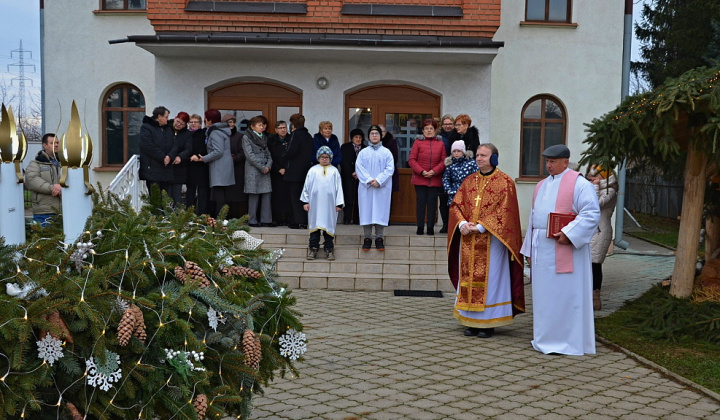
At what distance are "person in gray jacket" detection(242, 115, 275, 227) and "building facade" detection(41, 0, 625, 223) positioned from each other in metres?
1.68

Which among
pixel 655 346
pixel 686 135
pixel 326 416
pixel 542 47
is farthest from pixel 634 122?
pixel 542 47

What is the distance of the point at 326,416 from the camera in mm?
5723

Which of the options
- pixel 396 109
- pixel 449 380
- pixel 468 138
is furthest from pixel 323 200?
pixel 449 380

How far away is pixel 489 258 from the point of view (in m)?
8.62

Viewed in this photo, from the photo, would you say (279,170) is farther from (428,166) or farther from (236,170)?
(428,166)

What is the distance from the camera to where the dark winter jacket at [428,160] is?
41.5 feet

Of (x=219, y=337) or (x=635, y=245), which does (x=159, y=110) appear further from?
(x=635, y=245)

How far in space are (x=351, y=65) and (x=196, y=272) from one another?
1196 centimetres

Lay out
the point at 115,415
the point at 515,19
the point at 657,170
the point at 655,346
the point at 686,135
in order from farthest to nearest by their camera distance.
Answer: the point at 515,19 → the point at 657,170 → the point at 686,135 → the point at 655,346 → the point at 115,415

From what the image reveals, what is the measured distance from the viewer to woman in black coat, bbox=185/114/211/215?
13.1 meters

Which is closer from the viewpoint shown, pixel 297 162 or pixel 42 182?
pixel 42 182

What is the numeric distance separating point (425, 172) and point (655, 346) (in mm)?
5195

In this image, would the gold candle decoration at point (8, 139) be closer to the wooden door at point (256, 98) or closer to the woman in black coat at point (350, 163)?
the woman in black coat at point (350, 163)

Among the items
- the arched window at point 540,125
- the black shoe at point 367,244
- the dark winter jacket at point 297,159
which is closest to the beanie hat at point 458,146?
the black shoe at point 367,244
